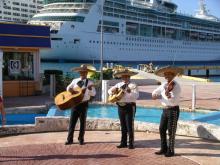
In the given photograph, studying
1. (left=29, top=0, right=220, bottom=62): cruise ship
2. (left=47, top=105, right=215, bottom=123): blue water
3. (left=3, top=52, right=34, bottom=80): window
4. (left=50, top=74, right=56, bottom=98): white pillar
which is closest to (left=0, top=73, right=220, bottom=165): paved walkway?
(left=47, top=105, right=215, bottom=123): blue water

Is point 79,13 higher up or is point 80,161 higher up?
point 79,13

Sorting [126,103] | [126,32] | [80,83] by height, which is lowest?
[126,103]

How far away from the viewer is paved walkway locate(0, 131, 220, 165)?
23.1ft

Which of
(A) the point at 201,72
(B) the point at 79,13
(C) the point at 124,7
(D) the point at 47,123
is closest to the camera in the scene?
(D) the point at 47,123

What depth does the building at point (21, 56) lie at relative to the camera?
18.0 m

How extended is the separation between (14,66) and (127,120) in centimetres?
1149

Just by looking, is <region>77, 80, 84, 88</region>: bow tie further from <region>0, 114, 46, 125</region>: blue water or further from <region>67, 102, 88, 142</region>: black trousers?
<region>0, 114, 46, 125</region>: blue water

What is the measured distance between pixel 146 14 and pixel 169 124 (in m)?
69.1

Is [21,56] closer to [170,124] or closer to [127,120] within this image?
→ [127,120]

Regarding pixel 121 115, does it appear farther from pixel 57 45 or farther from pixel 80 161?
pixel 57 45

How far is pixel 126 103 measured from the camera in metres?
7.96

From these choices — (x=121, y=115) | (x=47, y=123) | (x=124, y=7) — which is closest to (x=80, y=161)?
(x=121, y=115)

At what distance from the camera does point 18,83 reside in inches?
728

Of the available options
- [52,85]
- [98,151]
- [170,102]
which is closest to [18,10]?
[52,85]
